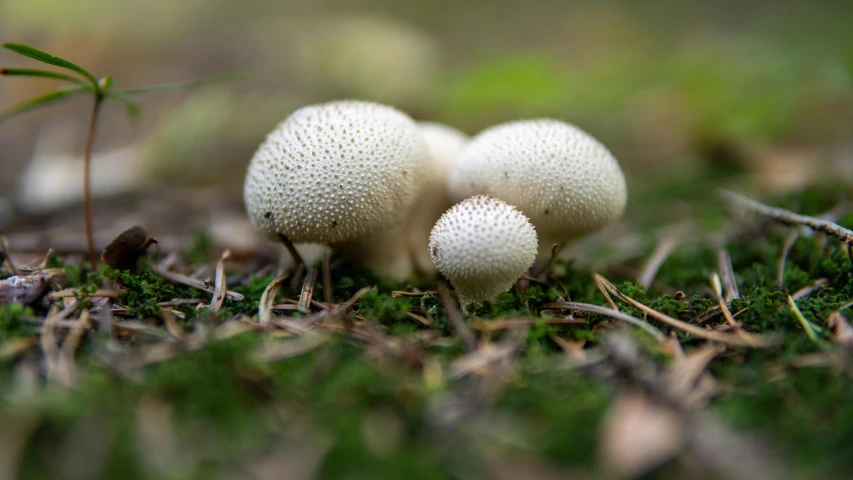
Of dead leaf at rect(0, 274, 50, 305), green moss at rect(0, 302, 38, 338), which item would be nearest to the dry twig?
green moss at rect(0, 302, 38, 338)

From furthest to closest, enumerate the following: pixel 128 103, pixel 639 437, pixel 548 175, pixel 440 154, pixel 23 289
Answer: pixel 440 154 → pixel 128 103 → pixel 548 175 → pixel 23 289 → pixel 639 437

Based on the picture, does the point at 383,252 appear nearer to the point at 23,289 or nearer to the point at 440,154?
the point at 440,154

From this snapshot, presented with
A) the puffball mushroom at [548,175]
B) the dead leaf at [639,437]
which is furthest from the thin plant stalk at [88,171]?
the dead leaf at [639,437]

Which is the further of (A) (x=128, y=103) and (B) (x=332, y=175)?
(A) (x=128, y=103)

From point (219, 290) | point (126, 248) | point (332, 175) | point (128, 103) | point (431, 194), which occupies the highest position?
point (128, 103)

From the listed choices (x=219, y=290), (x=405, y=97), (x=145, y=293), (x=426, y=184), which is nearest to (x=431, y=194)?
(x=426, y=184)

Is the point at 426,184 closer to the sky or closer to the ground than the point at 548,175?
closer to the ground
